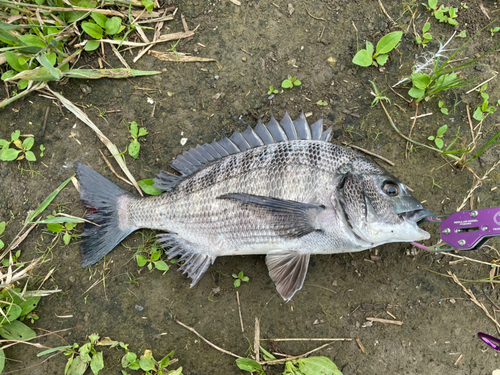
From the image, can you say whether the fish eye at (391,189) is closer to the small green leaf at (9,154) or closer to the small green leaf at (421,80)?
the small green leaf at (421,80)

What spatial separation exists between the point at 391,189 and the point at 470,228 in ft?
2.52

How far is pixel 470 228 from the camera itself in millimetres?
2604

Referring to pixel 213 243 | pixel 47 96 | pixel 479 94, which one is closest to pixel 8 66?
pixel 47 96

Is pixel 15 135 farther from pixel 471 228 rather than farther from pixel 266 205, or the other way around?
pixel 471 228

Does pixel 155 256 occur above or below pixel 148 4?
below

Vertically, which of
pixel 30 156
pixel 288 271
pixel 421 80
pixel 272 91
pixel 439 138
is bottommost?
pixel 288 271

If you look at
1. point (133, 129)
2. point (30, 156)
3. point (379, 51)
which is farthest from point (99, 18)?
point (379, 51)

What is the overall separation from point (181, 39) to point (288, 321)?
295 cm

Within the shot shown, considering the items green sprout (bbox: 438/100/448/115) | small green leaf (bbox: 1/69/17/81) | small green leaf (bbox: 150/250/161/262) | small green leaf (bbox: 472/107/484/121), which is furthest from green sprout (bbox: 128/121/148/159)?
small green leaf (bbox: 472/107/484/121)

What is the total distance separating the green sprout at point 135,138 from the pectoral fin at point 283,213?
1.14 meters

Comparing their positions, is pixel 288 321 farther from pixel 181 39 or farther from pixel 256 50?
pixel 181 39

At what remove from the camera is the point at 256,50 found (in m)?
3.22

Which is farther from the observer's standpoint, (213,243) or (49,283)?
(49,283)

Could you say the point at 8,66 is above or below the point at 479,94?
below
